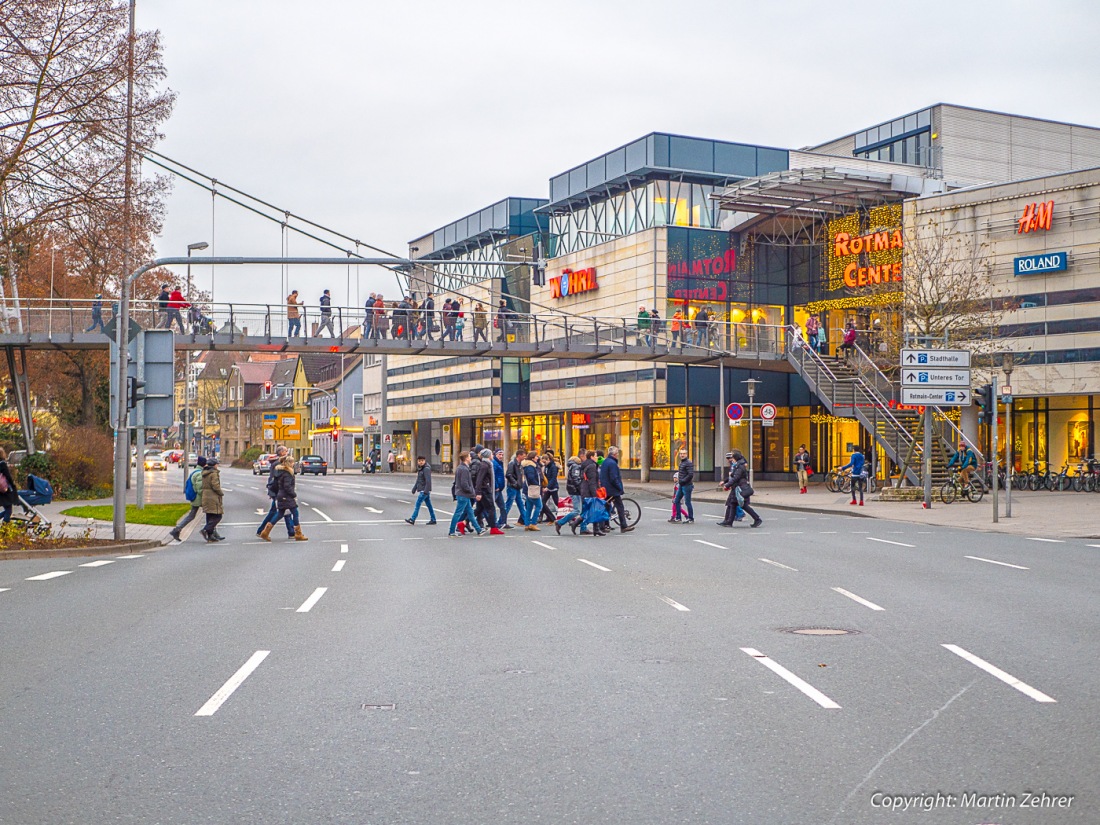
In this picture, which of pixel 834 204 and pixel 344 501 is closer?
pixel 344 501

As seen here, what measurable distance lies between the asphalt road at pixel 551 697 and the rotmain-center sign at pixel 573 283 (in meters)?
46.8

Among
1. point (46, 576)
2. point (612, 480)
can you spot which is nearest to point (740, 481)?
point (612, 480)

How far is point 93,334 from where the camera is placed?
131 ft

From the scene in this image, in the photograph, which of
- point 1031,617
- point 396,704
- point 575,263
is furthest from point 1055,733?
point 575,263

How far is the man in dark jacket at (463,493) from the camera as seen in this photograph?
23780 millimetres

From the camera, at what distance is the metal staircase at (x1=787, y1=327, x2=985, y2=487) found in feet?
126

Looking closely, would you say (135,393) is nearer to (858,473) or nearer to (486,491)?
(486,491)

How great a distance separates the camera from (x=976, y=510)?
105 ft

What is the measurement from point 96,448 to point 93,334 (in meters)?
4.33

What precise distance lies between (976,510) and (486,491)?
1446 centimetres

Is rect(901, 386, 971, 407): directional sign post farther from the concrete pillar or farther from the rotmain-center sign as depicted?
the rotmain-center sign

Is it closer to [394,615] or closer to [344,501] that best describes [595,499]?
[394,615]

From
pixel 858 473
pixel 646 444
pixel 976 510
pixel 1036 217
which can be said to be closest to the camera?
pixel 976 510

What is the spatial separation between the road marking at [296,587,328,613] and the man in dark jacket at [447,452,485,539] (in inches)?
364
